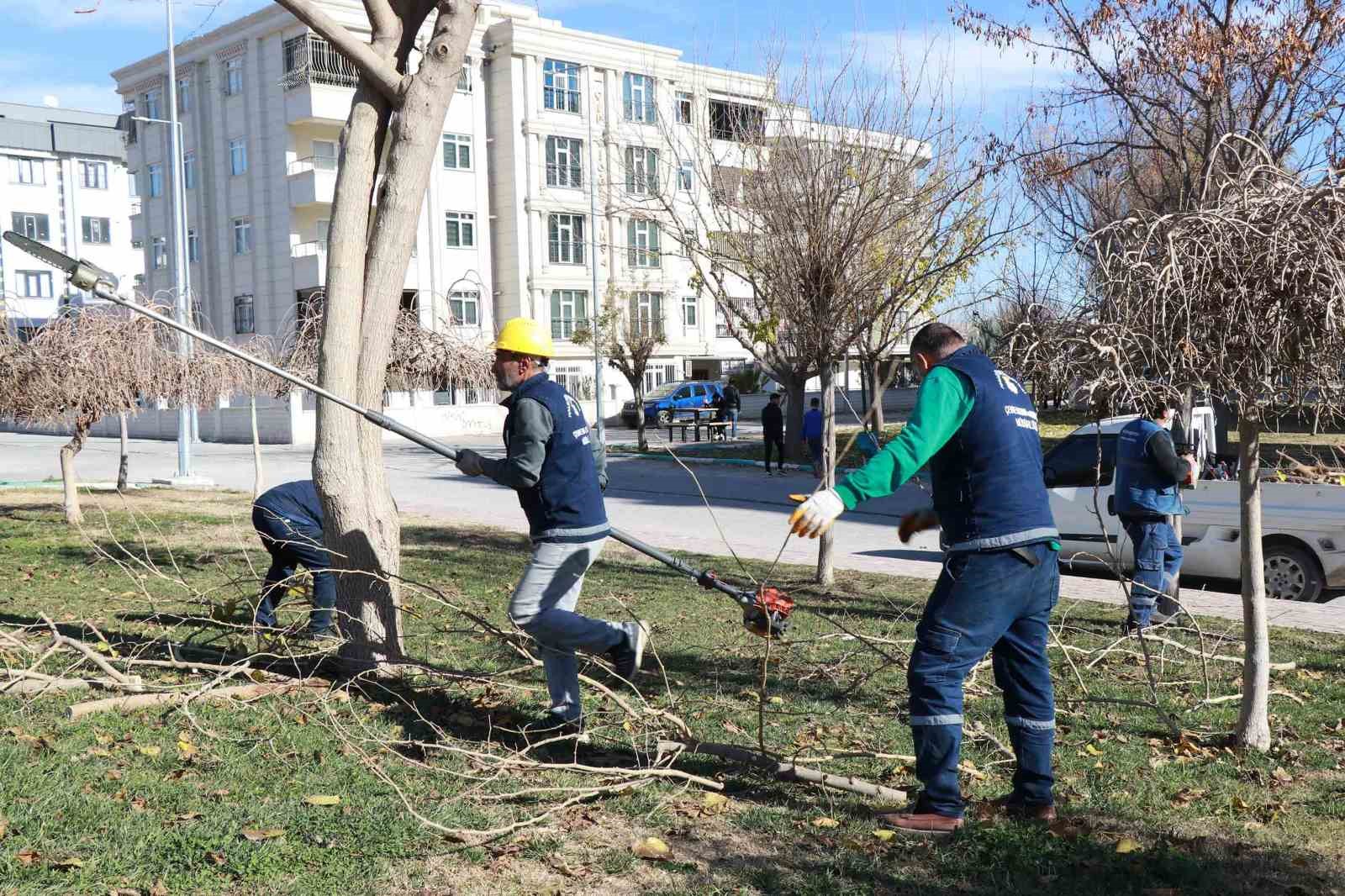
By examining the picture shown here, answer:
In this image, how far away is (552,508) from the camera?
535cm

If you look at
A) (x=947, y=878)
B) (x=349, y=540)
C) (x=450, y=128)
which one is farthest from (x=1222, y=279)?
(x=450, y=128)

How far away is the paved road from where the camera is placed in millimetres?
11539

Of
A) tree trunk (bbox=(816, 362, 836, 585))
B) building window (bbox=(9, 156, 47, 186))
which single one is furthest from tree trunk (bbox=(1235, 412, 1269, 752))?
building window (bbox=(9, 156, 47, 186))

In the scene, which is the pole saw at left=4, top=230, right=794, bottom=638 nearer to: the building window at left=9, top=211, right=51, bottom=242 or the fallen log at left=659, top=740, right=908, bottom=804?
the fallen log at left=659, top=740, right=908, bottom=804

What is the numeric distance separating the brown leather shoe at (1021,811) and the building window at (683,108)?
9.77 metres

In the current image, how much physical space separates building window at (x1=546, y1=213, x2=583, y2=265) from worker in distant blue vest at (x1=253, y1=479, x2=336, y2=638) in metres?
40.9

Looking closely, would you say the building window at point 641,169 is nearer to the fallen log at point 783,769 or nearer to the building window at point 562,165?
the fallen log at point 783,769

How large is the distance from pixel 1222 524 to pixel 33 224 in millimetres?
68636

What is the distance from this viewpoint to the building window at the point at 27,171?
6512 cm

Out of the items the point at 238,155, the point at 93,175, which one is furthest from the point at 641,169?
the point at 93,175

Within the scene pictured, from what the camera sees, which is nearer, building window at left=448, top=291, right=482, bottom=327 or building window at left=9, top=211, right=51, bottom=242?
building window at left=448, top=291, right=482, bottom=327

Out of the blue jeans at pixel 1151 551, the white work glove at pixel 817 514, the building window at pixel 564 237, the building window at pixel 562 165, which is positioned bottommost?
the blue jeans at pixel 1151 551

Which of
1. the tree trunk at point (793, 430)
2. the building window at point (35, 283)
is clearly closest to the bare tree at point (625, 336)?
the tree trunk at point (793, 430)

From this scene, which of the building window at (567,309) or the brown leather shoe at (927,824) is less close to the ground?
the building window at (567,309)
